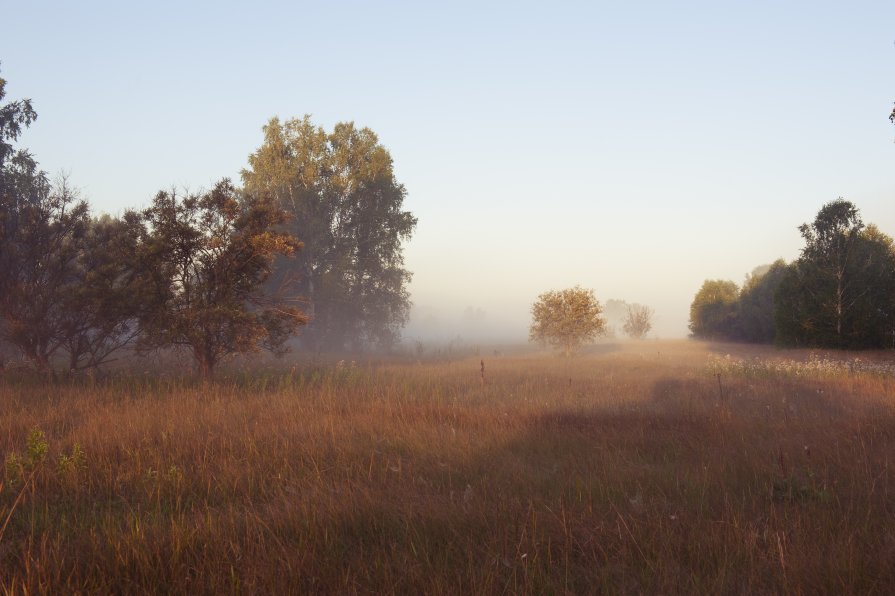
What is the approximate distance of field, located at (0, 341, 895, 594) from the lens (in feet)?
9.02

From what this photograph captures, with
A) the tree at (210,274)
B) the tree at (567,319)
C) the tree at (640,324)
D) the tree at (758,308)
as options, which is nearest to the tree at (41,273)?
the tree at (210,274)

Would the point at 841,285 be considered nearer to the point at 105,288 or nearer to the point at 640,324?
the point at 105,288

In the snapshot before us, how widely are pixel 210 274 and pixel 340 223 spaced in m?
20.4

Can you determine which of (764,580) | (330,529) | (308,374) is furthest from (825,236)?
(330,529)

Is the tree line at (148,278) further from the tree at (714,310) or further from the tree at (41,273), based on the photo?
the tree at (714,310)

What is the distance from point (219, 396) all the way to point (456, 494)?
663cm

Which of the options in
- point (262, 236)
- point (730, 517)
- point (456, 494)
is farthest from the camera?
point (262, 236)

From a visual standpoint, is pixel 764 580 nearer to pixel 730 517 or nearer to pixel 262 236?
pixel 730 517

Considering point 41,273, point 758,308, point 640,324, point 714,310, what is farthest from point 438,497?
point 640,324

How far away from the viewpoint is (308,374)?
549 inches

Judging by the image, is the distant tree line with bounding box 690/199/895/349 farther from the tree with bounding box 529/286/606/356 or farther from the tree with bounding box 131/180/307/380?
the tree with bounding box 131/180/307/380

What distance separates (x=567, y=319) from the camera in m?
28.2

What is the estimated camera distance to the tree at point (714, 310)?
4138cm

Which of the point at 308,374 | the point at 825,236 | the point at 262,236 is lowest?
the point at 308,374
